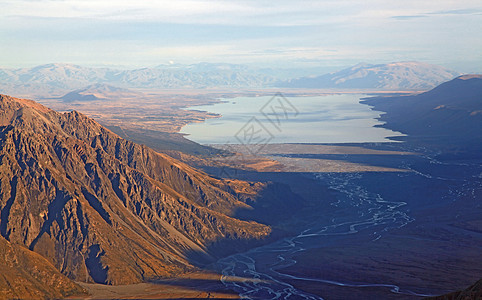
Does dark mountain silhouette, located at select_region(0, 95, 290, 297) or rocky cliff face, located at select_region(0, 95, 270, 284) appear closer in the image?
dark mountain silhouette, located at select_region(0, 95, 290, 297)

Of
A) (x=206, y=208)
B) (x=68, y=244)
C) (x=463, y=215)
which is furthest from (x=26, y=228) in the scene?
(x=463, y=215)

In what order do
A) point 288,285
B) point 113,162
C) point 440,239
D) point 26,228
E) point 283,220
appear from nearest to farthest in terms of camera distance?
point 288,285
point 26,228
point 440,239
point 113,162
point 283,220

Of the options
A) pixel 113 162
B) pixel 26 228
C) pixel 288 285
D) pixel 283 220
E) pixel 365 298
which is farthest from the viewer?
pixel 283 220

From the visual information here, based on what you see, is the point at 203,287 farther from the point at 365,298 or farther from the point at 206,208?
the point at 206,208

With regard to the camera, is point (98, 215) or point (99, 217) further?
point (98, 215)

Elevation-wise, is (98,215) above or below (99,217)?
above
